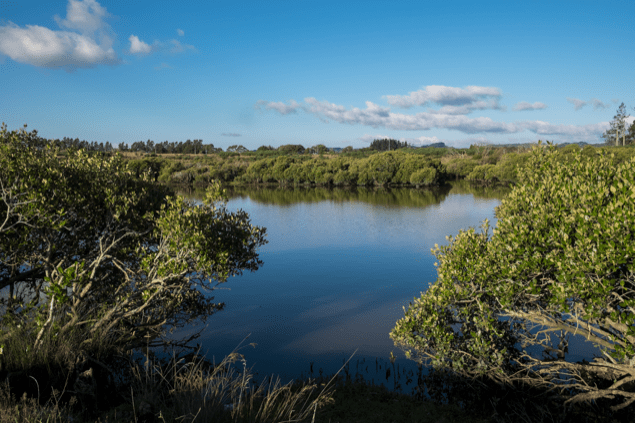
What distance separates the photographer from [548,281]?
777 cm

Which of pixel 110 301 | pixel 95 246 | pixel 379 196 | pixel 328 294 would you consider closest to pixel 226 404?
pixel 110 301

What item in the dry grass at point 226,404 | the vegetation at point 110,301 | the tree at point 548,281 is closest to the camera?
the dry grass at point 226,404

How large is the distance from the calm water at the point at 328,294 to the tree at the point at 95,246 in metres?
2.72

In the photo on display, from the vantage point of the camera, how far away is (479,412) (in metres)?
9.15

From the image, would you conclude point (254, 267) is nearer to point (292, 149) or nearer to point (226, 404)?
point (226, 404)

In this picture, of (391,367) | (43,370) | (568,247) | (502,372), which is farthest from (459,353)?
(43,370)

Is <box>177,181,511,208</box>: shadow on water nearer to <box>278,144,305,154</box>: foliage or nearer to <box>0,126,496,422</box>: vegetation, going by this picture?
<box>0,126,496,422</box>: vegetation

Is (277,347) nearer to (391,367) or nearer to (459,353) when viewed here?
(391,367)

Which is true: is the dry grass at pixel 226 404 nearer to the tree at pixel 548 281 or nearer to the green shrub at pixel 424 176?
the tree at pixel 548 281

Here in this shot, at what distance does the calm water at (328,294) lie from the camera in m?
13.1

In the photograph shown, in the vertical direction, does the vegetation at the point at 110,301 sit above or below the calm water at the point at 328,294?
above

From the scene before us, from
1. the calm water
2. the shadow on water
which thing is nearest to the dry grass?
the calm water

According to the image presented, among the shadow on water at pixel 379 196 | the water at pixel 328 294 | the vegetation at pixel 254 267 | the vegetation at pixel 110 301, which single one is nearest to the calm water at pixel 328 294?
the water at pixel 328 294

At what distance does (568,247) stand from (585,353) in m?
8.01
